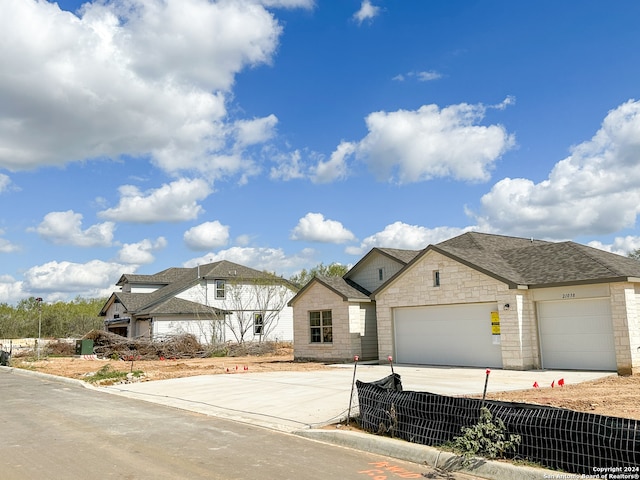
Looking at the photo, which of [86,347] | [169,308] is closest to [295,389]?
[86,347]

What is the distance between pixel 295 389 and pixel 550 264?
10.8 meters

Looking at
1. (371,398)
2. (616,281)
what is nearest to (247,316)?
(616,281)

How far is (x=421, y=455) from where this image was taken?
26.1 feet

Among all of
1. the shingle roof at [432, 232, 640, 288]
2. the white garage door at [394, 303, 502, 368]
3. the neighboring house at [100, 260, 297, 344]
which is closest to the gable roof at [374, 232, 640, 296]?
Result: the shingle roof at [432, 232, 640, 288]

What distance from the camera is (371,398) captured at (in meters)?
9.94

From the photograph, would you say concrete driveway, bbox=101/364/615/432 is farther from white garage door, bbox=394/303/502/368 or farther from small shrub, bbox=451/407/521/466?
small shrub, bbox=451/407/521/466

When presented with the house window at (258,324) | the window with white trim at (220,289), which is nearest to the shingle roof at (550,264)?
the house window at (258,324)

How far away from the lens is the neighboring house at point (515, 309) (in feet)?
58.7

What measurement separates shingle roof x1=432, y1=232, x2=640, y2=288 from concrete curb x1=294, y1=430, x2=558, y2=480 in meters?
12.0

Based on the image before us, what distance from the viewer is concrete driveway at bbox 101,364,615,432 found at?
39.3ft

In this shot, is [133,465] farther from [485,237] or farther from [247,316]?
[247,316]

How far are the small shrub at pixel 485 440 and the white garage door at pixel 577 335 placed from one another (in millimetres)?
12154

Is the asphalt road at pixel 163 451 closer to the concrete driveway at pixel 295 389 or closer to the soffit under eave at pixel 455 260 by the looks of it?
the concrete driveway at pixel 295 389

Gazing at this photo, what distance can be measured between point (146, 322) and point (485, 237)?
26173 mm
